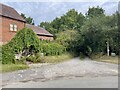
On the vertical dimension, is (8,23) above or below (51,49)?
above

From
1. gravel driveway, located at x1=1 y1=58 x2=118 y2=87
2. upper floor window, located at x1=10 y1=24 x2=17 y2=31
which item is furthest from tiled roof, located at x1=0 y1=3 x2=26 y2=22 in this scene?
gravel driveway, located at x1=1 y1=58 x2=118 y2=87

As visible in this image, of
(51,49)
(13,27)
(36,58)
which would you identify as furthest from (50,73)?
(13,27)

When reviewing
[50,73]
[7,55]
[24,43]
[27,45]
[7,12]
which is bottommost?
[50,73]

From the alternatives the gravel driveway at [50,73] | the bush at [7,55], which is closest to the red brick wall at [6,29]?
the bush at [7,55]

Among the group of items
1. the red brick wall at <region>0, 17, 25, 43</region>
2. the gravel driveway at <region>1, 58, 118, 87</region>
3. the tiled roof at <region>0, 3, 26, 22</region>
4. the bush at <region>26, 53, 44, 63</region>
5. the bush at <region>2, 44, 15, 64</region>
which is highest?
the tiled roof at <region>0, 3, 26, 22</region>

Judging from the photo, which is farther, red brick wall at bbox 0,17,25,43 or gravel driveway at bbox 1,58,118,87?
red brick wall at bbox 0,17,25,43

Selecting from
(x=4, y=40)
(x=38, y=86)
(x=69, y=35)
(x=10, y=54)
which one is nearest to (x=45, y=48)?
(x=4, y=40)

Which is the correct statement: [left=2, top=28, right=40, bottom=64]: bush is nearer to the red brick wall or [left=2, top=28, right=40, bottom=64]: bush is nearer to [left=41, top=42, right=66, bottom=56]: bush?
[left=41, top=42, right=66, bottom=56]: bush

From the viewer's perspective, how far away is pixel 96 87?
14.2 metres

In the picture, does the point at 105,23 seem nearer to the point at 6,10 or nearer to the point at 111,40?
the point at 111,40

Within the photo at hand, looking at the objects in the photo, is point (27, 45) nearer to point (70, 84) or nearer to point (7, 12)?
point (7, 12)

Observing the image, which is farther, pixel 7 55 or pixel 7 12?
pixel 7 12

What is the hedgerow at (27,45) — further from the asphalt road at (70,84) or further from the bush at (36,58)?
the asphalt road at (70,84)

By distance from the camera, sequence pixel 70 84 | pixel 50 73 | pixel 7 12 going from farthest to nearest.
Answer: pixel 7 12 → pixel 50 73 → pixel 70 84
